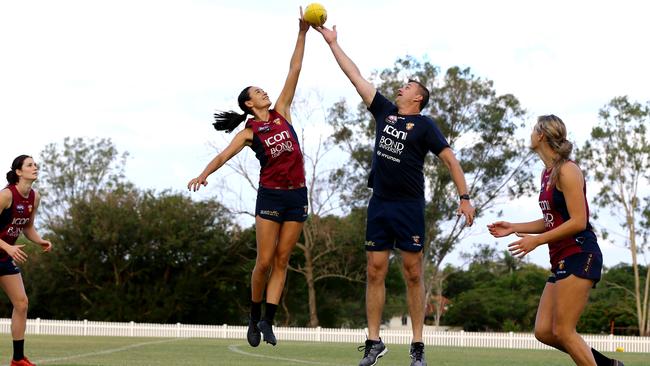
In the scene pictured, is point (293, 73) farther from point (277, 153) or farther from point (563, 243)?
point (563, 243)

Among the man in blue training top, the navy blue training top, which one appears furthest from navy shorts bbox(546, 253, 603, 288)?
the navy blue training top

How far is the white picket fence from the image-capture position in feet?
117

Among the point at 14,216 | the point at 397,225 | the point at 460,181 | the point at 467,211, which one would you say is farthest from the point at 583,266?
the point at 14,216

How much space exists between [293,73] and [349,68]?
0.68 meters

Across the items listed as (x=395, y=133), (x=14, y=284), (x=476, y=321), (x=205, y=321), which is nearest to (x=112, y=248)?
(x=205, y=321)

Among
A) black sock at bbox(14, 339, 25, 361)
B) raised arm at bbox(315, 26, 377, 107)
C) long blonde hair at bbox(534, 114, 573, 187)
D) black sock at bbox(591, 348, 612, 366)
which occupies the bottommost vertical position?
black sock at bbox(14, 339, 25, 361)

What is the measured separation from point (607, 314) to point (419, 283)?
51.1 m

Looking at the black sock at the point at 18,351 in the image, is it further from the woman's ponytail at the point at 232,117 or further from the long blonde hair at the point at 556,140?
the long blonde hair at the point at 556,140

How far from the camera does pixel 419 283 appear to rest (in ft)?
32.7

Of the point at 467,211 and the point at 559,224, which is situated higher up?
the point at 467,211

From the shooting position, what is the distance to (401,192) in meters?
9.78

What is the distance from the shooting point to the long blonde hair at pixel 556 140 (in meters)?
8.27

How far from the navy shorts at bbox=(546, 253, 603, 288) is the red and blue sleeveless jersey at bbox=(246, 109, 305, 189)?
10.7 feet

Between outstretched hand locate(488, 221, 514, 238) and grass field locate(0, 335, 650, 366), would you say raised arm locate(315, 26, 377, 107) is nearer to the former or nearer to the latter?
outstretched hand locate(488, 221, 514, 238)
